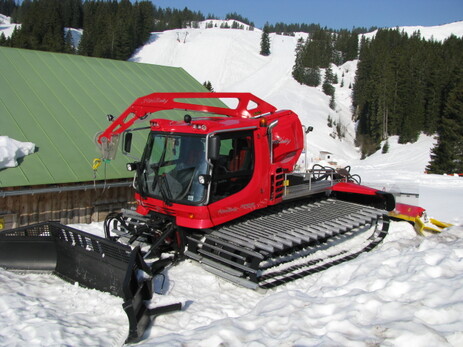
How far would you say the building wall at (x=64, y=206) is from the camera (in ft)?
30.2

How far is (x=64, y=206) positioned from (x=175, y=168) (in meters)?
4.09

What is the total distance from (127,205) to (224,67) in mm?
74675

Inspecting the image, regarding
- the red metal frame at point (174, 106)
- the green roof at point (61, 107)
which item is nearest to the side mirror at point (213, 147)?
the red metal frame at point (174, 106)

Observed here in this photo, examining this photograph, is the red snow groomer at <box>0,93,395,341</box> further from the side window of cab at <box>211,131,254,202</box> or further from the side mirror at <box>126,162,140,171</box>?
the side mirror at <box>126,162,140,171</box>

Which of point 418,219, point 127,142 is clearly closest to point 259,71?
point 418,219

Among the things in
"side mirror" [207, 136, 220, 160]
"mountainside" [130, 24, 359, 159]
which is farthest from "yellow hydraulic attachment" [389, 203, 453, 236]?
"mountainside" [130, 24, 359, 159]

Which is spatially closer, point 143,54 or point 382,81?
point 382,81

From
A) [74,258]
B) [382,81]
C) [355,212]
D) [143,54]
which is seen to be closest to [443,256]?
[355,212]

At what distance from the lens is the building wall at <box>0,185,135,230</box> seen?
9.20 meters

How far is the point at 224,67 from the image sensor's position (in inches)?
3265

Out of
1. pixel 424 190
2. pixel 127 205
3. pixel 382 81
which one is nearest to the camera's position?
pixel 127 205

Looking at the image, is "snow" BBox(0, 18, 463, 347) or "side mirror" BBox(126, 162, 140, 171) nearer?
"snow" BBox(0, 18, 463, 347)

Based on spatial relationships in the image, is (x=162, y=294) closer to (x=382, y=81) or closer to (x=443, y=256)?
(x=443, y=256)

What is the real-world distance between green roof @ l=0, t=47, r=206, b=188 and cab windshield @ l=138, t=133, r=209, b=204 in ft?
9.62
